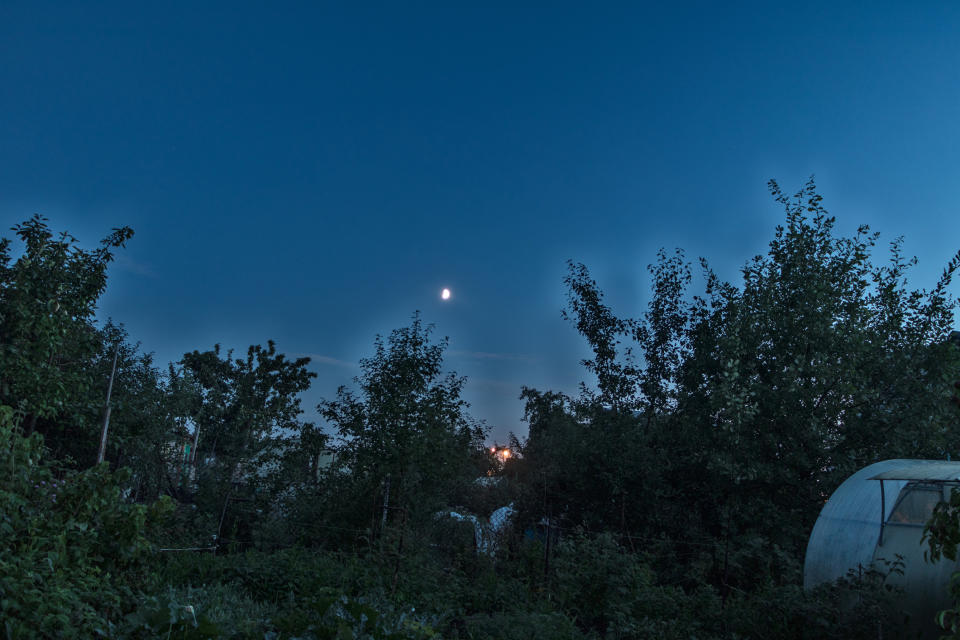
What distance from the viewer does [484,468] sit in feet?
52.6

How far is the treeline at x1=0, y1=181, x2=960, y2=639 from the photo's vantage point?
571cm

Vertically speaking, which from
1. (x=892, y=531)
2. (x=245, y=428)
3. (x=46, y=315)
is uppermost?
(x=46, y=315)

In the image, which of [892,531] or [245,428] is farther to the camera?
[245,428]

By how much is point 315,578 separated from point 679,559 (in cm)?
733

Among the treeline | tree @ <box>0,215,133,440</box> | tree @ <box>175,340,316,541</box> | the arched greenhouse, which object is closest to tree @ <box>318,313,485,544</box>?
the treeline

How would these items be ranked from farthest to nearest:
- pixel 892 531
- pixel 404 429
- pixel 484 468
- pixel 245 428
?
pixel 484 468, pixel 245 428, pixel 404 429, pixel 892 531

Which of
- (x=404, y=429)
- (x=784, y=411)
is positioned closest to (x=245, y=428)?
(x=404, y=429)

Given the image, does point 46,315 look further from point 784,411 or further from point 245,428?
point 784,411

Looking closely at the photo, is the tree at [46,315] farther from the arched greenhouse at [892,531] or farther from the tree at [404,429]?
the arched greenhouse at [892,531]

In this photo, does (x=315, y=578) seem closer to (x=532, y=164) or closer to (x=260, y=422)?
(x=260, y=422)

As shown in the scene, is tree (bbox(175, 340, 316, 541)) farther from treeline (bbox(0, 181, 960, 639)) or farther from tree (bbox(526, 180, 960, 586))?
tree (bbox(526, 180, 960, 586))

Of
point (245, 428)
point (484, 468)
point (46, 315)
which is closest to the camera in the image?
point (46, 315)

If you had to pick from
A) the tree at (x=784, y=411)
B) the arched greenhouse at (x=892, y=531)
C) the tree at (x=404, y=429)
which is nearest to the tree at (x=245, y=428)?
the tree at (x=404, y=429)

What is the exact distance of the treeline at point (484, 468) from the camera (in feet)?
18.7
